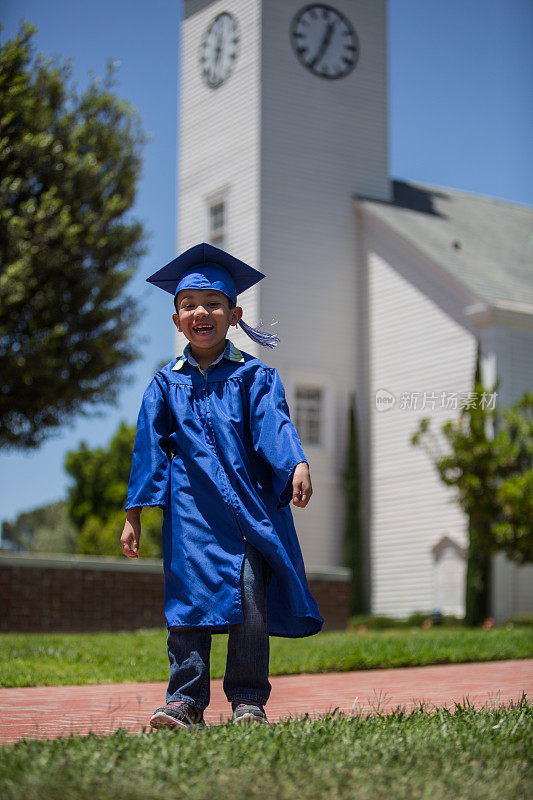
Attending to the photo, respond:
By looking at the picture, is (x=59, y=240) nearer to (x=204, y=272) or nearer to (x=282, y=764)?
(x=204, y=272)

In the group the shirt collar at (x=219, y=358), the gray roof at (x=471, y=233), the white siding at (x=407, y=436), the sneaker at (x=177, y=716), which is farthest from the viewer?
the gray roof at (x=471, y=233)

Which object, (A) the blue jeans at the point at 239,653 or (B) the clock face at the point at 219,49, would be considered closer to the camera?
(A) the blue jeans at the point at 239,653

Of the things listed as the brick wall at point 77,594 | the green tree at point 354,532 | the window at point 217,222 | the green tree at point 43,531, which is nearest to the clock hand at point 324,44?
the window at point 217,222

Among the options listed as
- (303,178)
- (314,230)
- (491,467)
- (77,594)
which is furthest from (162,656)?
(303,178)

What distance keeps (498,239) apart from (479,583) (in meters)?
8.74

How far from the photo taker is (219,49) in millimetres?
21844

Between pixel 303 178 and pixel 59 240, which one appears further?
pixel 303 178

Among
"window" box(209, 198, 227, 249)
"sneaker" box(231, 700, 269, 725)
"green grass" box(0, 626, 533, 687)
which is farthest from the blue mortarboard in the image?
"window" box(209, 198, 227, 249)

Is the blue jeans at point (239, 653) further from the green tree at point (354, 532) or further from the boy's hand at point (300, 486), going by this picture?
the green tree at point (354, 532)

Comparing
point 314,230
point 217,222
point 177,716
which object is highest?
point 217,222

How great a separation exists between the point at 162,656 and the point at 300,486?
4.07m

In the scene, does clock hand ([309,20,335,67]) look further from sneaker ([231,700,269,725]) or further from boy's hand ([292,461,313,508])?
sneaker ([231,700,269,725])

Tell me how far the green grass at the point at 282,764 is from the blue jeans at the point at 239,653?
41cm

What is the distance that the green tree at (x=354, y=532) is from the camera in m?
19.7
